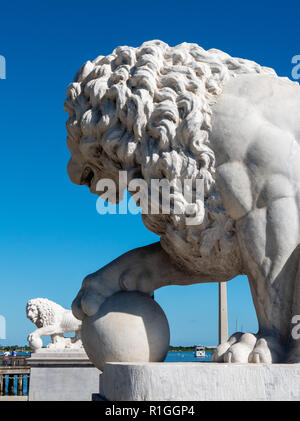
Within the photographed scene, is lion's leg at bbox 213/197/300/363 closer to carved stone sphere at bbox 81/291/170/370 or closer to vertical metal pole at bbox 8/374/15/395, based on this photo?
carved stone sphere at bbox 81/291/170/370

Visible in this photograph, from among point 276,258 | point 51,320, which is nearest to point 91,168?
point 276,258

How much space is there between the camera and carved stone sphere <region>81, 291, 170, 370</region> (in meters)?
2.64

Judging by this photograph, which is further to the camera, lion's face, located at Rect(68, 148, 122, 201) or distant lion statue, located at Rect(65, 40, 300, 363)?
lion's face, located at Rect(68, 148, 122, 201)

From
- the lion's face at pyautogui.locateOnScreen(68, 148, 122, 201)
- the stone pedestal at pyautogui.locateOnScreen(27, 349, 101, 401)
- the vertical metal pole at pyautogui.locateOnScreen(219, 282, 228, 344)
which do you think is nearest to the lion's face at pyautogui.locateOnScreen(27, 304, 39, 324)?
the stone pedestal at pyautogui.locateOnScreen(27, 349, 101, 401)

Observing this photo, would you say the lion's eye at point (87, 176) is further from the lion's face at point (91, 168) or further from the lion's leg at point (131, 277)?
the lion's leg at point (131, 277)

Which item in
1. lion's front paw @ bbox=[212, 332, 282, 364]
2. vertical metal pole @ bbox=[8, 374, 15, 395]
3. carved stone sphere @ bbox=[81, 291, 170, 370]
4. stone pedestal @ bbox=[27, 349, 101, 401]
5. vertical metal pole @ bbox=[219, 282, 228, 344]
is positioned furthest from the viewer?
vertical metal pole @ bbox=[8, 374, 15, 395]

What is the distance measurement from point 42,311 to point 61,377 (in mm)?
2313

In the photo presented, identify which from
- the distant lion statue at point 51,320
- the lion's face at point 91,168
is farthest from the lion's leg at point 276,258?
the distant lion statue at point 51,320

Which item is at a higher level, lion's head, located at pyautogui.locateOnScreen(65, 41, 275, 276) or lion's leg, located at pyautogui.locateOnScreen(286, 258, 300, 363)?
lion's head, located at pyautogui.locateOnScreen(65, 41, 275, 276)

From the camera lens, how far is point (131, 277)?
2.92 meters

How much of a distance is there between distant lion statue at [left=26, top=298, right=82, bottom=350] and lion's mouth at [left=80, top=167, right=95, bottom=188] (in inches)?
324

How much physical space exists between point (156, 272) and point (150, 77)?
109 cm

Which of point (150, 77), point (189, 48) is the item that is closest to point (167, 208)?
point (150, 77)

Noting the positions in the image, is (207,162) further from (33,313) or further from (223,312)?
(223,312)
